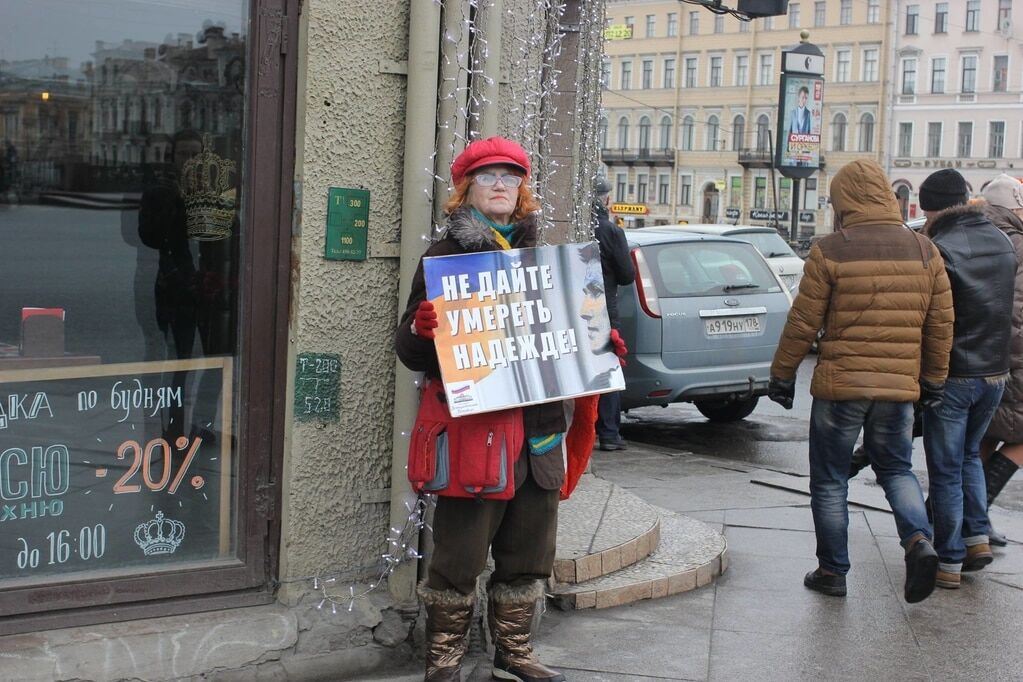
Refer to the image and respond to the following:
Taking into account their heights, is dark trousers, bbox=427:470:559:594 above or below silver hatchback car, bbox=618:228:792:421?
below

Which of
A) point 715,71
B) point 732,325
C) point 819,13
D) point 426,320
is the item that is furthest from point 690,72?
point 426,320

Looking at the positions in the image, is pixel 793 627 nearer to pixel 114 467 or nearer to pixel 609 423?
pixel 114 467

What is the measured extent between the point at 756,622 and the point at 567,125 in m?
2.66

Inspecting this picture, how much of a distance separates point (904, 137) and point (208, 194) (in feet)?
242

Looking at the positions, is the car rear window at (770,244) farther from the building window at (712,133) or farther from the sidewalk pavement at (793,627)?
the building window at (712,133)

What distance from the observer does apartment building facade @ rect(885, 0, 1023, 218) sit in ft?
226

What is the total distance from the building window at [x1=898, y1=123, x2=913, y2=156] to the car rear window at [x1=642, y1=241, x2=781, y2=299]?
218ft

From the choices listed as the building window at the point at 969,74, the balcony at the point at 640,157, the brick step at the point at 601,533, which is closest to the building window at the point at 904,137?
the building window at the point at 969,74

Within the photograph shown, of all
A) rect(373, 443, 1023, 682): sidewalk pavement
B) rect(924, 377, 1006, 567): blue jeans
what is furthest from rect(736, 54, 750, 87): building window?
rect(924, 377, 1006, 567): blue jeans

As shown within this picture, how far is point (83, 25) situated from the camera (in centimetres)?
412

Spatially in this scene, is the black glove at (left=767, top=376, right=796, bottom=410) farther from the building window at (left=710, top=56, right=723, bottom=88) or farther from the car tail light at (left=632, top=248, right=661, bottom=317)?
the building window at (left=710, top=56, right=723, bottom=88)

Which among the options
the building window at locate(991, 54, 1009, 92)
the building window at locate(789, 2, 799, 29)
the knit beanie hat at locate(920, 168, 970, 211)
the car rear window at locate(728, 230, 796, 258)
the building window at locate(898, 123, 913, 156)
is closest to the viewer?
the knit beanie hat at locate(920, 168, 970, 211)

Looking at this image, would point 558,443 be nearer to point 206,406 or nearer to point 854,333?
point 206,406

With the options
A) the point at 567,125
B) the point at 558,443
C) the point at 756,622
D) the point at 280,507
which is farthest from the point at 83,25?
the point at 756,622
